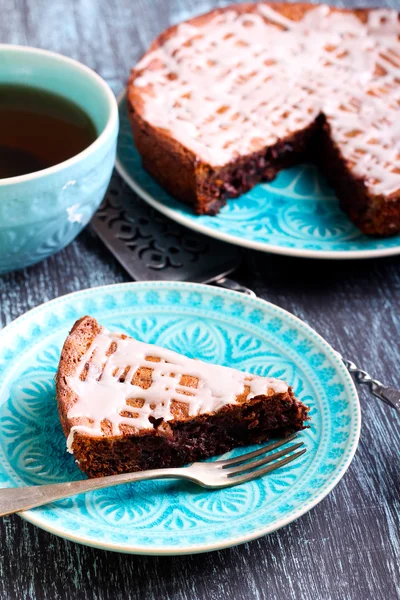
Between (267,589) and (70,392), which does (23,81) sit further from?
(267,589)

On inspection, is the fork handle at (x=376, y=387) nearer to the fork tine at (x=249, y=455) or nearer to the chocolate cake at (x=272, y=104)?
the fork tine at (x=249, y=455)

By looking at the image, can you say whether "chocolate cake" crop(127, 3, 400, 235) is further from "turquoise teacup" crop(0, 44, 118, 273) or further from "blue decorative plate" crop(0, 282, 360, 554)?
"blue decorative plate" crop(0, 282, 360, 554)


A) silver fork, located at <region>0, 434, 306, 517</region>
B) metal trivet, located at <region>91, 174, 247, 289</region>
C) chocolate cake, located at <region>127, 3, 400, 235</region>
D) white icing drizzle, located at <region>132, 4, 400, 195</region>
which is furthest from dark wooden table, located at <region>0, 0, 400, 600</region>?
white icing drizzle, located at <region>132, 4, 400, 195</region>

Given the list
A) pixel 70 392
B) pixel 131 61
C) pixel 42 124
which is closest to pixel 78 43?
pixel 131 61

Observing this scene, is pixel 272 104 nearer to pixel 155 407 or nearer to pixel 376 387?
pixel 376 387

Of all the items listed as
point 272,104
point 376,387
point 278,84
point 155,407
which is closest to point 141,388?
point 155,407

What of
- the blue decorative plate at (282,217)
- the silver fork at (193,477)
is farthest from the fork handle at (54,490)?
the blue decorative plate at (282,217)
